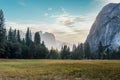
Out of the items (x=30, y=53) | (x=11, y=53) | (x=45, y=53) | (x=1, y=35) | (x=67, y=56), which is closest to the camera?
(x=1, y=35)

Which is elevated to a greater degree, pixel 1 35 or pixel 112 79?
pixel 1 35

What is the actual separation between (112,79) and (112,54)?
163009 millimetres

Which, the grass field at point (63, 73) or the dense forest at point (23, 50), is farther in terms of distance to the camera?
the dense forest at point (23, 50)

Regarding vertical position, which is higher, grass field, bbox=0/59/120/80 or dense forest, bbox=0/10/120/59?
dense forest, bbox=0/10/120/59

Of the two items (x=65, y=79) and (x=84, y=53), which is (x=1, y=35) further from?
(x=84, y=53)

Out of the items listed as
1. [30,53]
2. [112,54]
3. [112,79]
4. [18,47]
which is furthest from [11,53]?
[112,79]

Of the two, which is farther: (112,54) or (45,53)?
(112,54)

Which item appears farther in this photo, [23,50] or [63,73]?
[23,50]

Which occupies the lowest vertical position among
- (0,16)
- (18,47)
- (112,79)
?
(112,79)

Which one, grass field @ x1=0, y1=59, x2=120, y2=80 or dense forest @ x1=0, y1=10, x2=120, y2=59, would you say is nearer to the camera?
grass field @ x1=0, y1=59, x2=120, y2=80

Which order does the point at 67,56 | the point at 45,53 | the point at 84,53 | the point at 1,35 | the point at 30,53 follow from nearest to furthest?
the point at 1,35 < the point at 30,53 < the point at 45,53 < the point at 67,56 < the point at 84,53

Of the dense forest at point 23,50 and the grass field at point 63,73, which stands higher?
the dense forest at point 23,50

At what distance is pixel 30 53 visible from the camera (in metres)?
134

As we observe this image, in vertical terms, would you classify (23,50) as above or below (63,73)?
above
